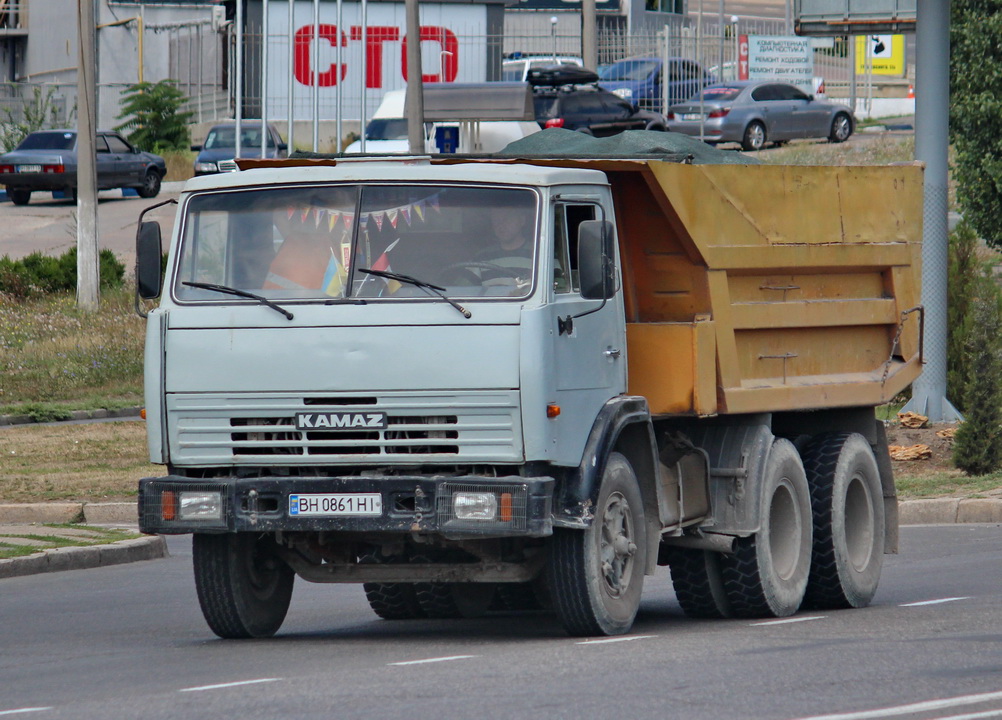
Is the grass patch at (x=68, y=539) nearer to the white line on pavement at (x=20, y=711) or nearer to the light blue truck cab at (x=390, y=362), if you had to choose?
the light blue truck cab at (x=390, y=362)

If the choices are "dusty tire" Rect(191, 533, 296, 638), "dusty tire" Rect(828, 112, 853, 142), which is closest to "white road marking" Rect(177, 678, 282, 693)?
"dusty tire" Rect(191, 533, 296, 638)

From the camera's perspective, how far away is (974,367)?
51.2ft

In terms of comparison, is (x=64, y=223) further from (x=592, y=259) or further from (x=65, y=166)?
(x=592, y=259)

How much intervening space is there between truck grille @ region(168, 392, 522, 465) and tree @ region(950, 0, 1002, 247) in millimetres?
17182

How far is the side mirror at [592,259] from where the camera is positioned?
319 inches

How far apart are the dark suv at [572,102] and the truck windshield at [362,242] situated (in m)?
28.3

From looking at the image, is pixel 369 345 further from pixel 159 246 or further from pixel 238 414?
pixel 159 246

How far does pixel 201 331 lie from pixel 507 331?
1.49 metres

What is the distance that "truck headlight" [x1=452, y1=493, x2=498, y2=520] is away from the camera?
7840 millimetres

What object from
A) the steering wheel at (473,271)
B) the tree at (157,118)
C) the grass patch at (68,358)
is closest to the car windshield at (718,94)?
the tree at (157,118)

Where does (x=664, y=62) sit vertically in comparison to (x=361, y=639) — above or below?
above

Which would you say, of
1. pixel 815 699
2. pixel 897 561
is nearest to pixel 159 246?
pixel 815 699

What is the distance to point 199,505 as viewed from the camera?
8.19 meters

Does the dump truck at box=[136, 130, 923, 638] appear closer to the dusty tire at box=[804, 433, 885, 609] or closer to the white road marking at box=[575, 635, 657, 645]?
the white road marking at box=[575, 635, 657, 645]
